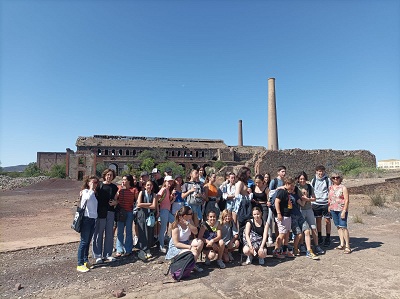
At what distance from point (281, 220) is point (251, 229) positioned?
1.96 feet

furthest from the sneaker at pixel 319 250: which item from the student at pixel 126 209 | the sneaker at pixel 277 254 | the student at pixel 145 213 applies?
the student at pixel 126 209

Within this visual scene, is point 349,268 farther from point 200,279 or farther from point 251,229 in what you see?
point 200,279

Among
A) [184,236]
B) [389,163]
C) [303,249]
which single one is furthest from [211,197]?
[389,163]

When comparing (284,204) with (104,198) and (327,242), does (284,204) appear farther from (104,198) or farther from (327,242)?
(104,198)

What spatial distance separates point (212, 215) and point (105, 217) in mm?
2048

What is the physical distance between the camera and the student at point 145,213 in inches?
207

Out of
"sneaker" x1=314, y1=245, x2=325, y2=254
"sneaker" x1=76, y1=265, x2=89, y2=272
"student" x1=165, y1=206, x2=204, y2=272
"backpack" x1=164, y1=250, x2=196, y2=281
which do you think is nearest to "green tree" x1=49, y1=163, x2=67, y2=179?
Answer: "sneaker" x1=76, y1=265, x2=89, y2=272

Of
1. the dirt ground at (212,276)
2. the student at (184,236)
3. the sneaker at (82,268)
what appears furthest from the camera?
the sneaker at (82,268)

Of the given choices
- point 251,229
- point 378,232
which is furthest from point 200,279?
point 378,232

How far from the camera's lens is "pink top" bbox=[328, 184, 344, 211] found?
17.7 feet

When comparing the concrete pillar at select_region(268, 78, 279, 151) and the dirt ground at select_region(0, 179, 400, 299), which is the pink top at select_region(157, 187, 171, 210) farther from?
the concrete pillar at select_region(268, 78, 279, 151)

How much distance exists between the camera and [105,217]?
5.04 metres

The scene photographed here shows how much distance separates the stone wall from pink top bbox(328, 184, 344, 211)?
20332 millimetres

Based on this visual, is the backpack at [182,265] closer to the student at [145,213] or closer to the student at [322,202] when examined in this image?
the student at [145,213]
